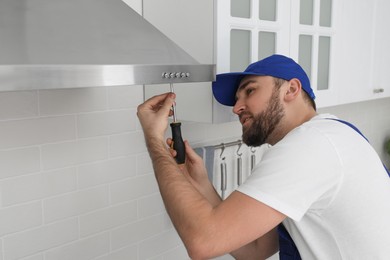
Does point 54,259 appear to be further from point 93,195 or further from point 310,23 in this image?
point 310,23

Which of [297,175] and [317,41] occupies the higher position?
[317,41]

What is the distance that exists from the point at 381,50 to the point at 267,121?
1241 mm

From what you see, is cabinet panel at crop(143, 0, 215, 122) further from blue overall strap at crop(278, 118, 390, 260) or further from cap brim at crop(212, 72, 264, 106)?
→ blue overall strap at crop(278, 118, 390, 260)

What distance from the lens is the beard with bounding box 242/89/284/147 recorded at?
1.17 meters

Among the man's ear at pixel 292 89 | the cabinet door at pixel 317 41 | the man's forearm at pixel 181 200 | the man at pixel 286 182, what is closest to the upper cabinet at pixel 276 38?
the cabinet door at pixel 317 41

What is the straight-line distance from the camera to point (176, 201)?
974 millimetres

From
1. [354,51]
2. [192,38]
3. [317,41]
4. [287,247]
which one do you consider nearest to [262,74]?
[192,38]

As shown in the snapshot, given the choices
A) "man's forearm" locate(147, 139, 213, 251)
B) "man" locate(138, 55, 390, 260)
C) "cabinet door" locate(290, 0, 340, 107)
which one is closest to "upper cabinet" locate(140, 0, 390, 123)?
"cabinet door" locate(290, 0, 340, 107)

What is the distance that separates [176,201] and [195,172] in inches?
14.9

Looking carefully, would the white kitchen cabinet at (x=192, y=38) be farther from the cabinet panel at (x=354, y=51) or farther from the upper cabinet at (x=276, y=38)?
the cabinet panel at (x=354, y=51)

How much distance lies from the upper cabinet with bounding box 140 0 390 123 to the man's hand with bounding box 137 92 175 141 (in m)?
0.21

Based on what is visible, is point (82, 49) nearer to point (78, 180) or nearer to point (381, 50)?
point (78, 180)

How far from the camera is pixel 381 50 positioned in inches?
84.7

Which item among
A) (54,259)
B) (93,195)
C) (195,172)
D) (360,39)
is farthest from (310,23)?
(54,259)
